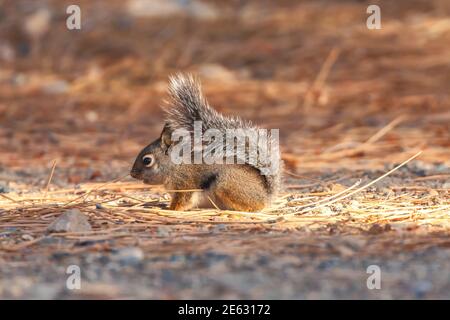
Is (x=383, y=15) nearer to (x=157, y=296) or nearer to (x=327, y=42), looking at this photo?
(x=327, y=42)

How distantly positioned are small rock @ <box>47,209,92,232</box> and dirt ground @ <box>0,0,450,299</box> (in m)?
0.05

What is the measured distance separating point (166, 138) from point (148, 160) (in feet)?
0.56

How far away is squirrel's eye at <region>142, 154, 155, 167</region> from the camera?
4812 mm

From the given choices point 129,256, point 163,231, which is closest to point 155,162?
point 163,231

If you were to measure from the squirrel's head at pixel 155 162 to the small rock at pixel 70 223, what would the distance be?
95 cm

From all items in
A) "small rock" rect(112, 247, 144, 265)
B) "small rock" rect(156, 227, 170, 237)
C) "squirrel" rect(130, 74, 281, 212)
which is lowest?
"small rock" rect(112, 247, 144, 265)

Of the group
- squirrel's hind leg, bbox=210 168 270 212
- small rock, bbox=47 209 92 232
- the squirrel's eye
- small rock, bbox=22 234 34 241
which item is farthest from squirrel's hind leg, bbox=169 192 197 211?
small rock, bbox=22 234 34 241

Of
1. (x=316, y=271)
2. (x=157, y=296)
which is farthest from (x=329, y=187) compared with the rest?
(x=157, y=296)

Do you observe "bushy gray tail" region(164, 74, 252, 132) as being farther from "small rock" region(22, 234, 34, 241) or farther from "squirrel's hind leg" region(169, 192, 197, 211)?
"small rock" region(22, 234, 34, 241)

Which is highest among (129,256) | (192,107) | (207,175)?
(192,107)

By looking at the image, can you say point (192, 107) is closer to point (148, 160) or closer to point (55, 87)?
point (148, 160)

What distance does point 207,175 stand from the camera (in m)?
4.57

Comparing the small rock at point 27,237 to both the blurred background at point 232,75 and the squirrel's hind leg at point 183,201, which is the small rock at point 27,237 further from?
the blurred background at point 232,75
